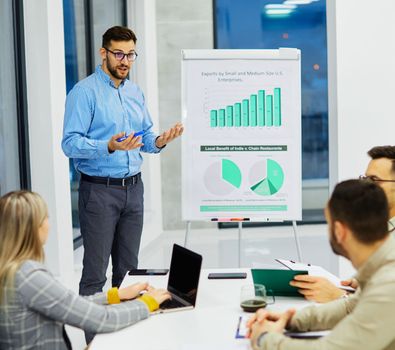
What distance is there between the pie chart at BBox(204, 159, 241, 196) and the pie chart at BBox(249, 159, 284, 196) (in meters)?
0.11

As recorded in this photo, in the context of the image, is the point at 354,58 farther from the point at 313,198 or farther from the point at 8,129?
the point at 313,198

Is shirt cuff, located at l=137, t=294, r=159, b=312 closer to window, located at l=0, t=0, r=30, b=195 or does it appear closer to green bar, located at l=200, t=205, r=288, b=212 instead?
green bar, located at l=200, t=205, r=288, b=212

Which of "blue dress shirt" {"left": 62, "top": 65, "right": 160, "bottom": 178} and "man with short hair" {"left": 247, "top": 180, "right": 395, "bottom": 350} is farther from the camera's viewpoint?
"blue dress shirt" {"left": 62, "top": 65, "right": 160, "bottom": 178}

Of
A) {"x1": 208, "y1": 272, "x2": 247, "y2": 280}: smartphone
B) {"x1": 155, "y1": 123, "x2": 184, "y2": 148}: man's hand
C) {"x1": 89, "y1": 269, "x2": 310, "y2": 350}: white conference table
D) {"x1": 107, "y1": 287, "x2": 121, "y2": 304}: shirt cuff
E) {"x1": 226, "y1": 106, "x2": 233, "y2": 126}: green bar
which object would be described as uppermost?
{"x1": 226, "y1": 106, "x2": 233, "y2": 126}: green bar

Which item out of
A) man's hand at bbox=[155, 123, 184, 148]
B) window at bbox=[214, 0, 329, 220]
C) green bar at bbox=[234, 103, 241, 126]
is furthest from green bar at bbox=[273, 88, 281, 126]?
window at bbox=[214, 0, 329, 220]

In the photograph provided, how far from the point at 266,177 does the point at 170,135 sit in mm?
886

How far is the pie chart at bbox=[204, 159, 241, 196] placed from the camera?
4473 mm

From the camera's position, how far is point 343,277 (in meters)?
4.81

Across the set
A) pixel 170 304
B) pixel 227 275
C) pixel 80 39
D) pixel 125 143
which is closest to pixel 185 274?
pixel 170 304

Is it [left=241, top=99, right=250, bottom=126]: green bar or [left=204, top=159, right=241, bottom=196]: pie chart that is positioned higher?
[left=241, top=99, right=250, bottom=126]: green bar

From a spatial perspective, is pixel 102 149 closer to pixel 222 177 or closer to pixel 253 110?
pixel 222 177

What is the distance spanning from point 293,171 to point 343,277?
93 cm

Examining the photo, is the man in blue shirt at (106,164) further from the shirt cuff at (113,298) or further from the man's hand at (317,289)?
the man's hand at (317,289)

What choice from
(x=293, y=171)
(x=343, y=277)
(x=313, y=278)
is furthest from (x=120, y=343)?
(x=343, y=277)
